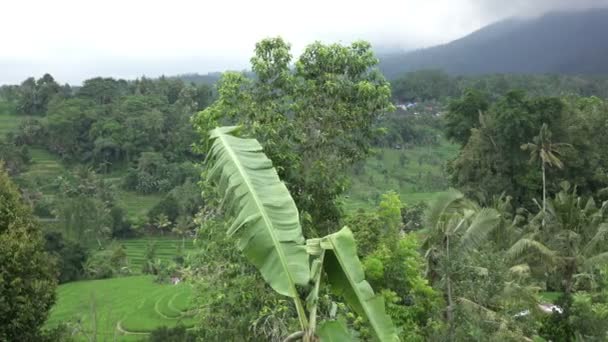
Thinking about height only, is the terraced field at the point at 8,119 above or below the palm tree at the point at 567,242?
above

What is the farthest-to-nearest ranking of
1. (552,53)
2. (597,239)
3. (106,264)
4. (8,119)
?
(552,53) → (8,119) → (106,264) → (597,239)

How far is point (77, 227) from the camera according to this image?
102 feet

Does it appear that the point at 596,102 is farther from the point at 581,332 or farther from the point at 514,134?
the point at 581,332

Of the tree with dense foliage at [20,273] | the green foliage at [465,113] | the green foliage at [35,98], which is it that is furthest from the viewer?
the green foliage at [35,98]

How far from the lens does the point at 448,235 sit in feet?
27.4

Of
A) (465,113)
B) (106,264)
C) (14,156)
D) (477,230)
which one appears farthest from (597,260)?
(14,156)

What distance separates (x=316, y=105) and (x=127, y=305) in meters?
17.7

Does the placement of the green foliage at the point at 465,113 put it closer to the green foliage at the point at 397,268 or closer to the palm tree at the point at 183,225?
the palm tree at the point at 183,225

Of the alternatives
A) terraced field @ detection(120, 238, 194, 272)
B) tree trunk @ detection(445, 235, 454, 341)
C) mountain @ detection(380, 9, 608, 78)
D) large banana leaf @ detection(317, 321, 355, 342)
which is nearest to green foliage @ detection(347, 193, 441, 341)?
tree trunk @ detection(445, 235, 454, 341)

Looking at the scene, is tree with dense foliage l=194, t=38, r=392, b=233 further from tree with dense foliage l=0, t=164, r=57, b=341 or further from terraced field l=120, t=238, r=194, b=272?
terraced field l=120, t=238, r=194, b=272

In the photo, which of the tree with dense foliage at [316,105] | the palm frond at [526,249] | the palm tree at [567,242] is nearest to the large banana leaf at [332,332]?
the tree with dense foliage at [316,105]

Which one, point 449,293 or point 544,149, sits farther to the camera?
point 544,149

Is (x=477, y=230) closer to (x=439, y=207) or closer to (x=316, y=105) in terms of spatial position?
(x=439, y=207)

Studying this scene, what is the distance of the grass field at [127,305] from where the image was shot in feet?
59.1
